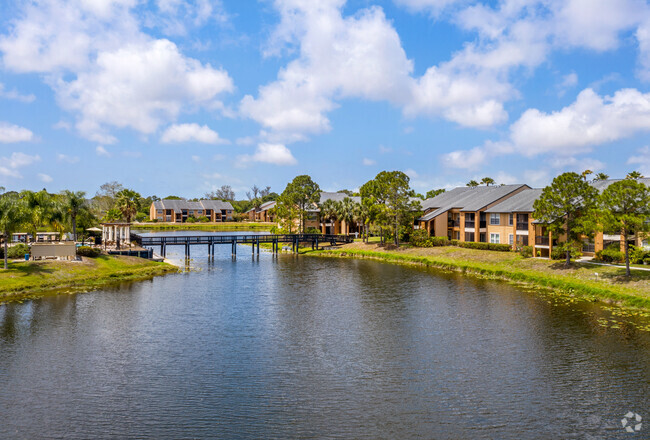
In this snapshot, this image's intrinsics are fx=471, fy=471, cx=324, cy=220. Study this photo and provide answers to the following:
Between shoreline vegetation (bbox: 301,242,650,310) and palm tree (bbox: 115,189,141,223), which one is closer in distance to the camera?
shoreline vegetation (bbox: 301,242,650,310)

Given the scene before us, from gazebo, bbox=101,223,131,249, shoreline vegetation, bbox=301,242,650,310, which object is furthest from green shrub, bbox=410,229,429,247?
gazebo, bbox=101,223,131,249

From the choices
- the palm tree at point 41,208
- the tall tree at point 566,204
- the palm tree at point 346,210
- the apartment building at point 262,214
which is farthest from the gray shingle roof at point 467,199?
the apartment building at point 262,214

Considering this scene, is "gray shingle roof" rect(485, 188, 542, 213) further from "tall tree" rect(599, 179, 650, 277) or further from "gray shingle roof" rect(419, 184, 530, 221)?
"tall tree" rect(599, 179, 650, 277)

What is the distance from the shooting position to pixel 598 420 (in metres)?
20.5

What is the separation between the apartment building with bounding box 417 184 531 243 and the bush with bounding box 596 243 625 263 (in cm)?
2151

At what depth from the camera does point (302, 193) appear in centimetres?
10000

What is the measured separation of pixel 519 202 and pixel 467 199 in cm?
1446

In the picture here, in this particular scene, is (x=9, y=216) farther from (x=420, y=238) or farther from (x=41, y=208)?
(x=420, y=238)

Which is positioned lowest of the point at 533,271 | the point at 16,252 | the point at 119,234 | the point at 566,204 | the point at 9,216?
the point at 533,271

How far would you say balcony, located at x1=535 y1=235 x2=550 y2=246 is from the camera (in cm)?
6412

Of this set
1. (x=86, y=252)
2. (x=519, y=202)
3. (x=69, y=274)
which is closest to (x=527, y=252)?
(x=519, y=202)

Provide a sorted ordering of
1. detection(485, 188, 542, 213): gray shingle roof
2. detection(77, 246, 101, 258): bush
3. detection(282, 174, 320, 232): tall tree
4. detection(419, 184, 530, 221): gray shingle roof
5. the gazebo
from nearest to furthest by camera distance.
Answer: detection(77, 246, 101, 258): bush
detection(485, 188, 542, 213): gray shingle roof
the gazebo
detection(419, 184, 530, 221): gray shingle roof
detection(282, 174, 320, 232): tall tree

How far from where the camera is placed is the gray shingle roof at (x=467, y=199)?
80.8m

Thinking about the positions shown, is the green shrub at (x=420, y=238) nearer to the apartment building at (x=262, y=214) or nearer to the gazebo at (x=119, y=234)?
the gazebo at (x=119, y=234)
